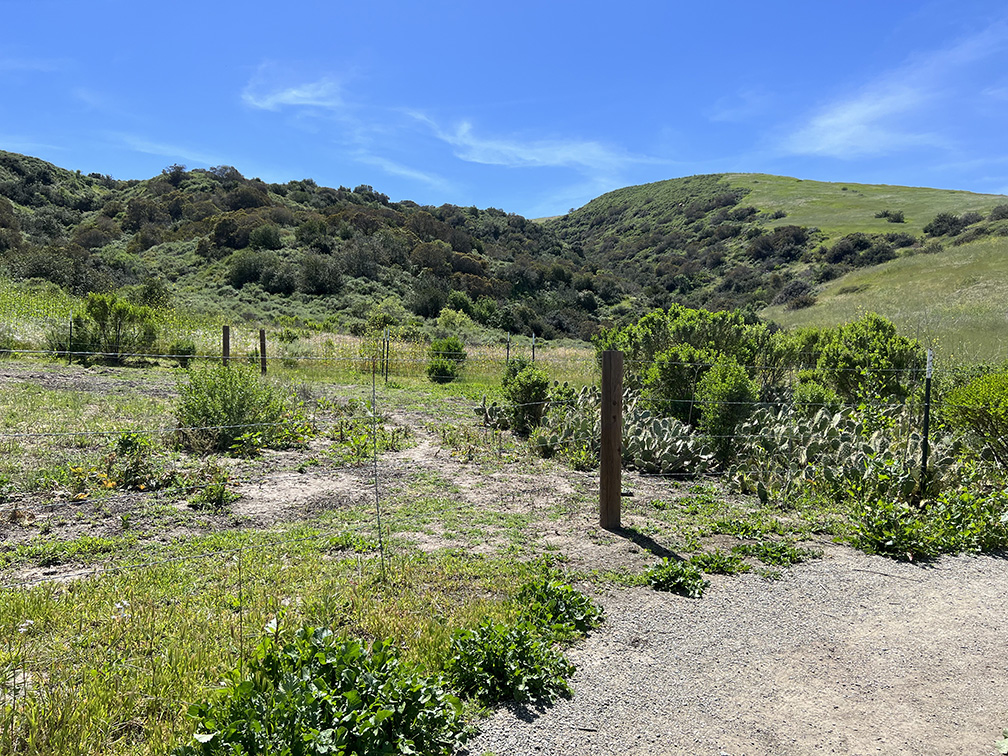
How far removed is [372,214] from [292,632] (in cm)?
5212

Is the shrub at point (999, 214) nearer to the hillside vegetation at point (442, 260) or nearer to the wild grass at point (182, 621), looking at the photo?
the hillside vegetation at point (442, 260)

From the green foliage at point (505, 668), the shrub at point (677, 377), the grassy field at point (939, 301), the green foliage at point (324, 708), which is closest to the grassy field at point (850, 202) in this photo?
the grassy field at point (939, 301)

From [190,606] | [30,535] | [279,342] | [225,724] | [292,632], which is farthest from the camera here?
[279,342]

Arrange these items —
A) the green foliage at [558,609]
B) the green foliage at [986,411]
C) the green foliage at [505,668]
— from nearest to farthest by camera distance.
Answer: the green foliage at [505,668] → the green foliage at [558,609] → the green foliage at [986,411]

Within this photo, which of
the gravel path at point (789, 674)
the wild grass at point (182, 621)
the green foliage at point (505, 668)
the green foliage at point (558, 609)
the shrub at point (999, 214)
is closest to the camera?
the wild grass at point (182, 621)

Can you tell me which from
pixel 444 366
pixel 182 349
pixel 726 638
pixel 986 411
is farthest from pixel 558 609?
pixel 182 349

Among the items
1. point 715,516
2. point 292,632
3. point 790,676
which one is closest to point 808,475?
point 715,516

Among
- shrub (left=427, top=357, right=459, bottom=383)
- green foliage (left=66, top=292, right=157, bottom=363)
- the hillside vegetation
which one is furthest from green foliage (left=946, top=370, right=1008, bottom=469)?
green foliage (left=66, top=292, right=157, bottom=363)

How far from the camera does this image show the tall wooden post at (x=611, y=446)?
5660mm

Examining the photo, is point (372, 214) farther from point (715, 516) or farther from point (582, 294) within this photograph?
point (715, 516)

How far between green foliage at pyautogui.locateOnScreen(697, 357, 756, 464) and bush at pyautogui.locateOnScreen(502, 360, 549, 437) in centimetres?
283

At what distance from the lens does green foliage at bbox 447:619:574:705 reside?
9.89 feet

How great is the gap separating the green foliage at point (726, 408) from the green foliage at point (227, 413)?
5.69 m

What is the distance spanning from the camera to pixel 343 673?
8.36ft
